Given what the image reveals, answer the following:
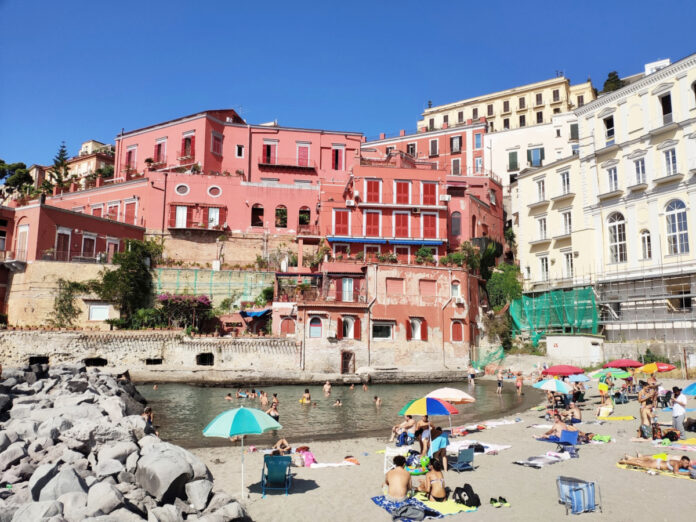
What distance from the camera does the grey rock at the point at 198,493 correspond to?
865 cm

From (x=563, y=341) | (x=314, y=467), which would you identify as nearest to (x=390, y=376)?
(x=563, y=341)

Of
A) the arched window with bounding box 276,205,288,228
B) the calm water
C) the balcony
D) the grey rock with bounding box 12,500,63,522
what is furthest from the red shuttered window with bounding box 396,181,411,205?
the grey rock with bounding box 12,500,63,522

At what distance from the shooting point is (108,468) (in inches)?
378

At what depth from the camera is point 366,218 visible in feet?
137

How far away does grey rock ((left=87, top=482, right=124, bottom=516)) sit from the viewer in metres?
7.66

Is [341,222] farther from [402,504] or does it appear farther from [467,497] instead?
[467,497]

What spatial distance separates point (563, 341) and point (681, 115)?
15.1 meters

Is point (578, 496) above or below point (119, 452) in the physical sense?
below

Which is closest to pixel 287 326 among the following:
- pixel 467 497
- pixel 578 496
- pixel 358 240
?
pixel 358 240

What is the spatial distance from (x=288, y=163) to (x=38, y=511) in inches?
1683

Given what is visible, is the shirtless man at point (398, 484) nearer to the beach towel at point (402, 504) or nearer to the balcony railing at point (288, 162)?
the beach towel at point (402, 504)

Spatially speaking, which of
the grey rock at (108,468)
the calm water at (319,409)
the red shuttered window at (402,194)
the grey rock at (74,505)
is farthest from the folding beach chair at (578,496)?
the red shuttered window at (402,194)

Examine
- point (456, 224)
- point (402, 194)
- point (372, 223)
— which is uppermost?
point (402, 194)

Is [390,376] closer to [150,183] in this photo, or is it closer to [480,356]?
[480,356]
